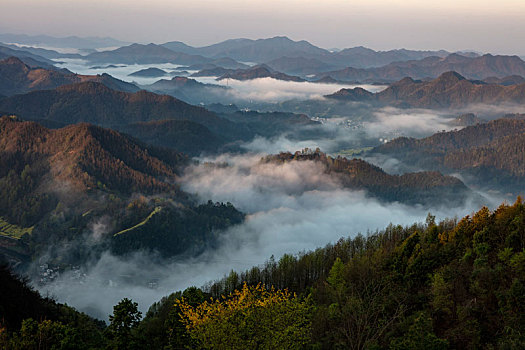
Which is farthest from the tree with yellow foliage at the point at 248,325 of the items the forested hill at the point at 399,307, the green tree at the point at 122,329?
the green tree at the point at 122,329

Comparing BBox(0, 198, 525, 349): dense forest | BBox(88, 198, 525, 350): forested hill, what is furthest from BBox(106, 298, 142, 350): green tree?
BBox(88, 198, 525, 350): forested hill

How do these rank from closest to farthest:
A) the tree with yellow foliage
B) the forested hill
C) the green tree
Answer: the tree with yellow foliage → the forested hill → the green tree

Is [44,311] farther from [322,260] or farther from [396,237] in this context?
[396,237]

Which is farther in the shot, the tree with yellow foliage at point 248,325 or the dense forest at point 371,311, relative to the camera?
the dense forest at point 371,311

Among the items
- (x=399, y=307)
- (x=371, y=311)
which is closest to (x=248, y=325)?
(x=371, y=311)

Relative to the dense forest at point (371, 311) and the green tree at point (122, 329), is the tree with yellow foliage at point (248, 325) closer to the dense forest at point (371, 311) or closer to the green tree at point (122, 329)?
the dense forest at point (371, 311)

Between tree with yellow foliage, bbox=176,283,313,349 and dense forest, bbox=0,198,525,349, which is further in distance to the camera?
dense forest, bbox=0,198,525,349

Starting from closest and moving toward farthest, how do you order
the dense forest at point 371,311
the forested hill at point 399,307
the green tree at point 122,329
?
the forested hill at point 399,307
the dense forest at point 371,311
the green tree at point 122,329

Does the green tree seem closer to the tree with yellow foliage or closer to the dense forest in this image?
the dense forest

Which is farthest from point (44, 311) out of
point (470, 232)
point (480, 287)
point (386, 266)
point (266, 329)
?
point (470, 232)
